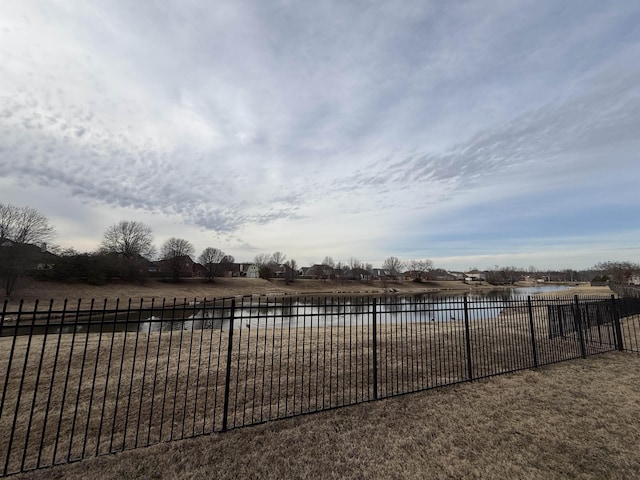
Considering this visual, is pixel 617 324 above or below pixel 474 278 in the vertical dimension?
below

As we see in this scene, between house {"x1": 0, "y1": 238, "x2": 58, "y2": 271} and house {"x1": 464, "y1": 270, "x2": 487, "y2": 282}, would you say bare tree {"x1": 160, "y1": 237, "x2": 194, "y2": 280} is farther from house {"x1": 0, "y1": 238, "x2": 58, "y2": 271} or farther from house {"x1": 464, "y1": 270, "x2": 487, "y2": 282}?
house {"x1": 464, "y1": 270, "x2": 487, "y2": 282}

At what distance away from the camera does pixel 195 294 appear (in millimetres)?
42812

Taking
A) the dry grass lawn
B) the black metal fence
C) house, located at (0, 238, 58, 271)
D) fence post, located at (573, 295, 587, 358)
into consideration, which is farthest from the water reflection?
house, located at (0, 238, 58, 271)

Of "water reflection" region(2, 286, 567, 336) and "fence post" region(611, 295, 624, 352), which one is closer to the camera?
"water reflection" region(2, 286, 567, 336)

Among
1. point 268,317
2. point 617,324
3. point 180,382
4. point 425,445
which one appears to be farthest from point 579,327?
point 180,382

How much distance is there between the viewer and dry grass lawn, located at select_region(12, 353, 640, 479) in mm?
3373

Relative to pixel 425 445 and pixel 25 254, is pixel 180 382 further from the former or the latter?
pixel 25 254

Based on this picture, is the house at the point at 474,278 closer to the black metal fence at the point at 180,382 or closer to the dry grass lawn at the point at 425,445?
the black metal fence at the point at 180,382

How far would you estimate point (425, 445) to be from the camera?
12.7 ft

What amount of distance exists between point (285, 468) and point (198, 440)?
1.30m

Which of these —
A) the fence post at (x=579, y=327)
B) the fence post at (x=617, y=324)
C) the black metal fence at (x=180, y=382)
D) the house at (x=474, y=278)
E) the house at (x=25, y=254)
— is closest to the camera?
the black metal fence at (x=180, y=382)

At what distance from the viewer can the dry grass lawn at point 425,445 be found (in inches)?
133

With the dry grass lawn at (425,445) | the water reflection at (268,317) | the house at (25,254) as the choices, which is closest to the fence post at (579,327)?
the water reflection at (268,317)

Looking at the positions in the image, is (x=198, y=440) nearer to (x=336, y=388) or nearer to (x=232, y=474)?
(x=232, y=474)
